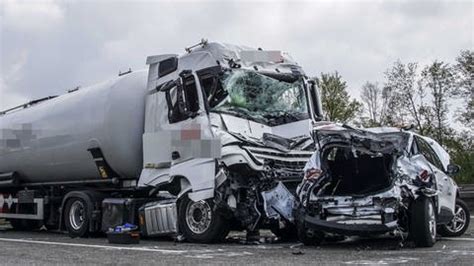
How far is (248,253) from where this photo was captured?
341 inches

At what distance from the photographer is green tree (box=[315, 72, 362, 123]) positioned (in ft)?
124

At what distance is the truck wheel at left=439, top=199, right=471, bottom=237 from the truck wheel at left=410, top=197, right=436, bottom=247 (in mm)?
2230

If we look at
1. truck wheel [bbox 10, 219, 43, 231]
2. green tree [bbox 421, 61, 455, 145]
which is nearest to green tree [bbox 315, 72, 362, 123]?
green tree [bbox 421, 61, 455, 145]

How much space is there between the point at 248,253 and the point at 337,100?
30706mm

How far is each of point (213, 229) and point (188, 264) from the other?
2539 mm

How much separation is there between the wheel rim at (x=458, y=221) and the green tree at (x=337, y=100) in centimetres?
2642

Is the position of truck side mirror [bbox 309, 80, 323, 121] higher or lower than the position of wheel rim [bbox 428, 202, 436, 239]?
higher

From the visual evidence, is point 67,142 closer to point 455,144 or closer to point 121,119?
point 121,119

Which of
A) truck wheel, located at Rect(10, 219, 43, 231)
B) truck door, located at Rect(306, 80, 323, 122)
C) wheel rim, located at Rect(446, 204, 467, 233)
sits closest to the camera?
wheel rim, located at Rect(446, 204, 467, 233)

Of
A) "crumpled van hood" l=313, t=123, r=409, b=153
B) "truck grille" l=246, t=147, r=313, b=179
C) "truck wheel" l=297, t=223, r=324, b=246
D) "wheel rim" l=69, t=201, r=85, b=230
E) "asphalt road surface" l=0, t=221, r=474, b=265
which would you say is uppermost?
"crumpled van hood" l=313, t=123, r=409, b=153

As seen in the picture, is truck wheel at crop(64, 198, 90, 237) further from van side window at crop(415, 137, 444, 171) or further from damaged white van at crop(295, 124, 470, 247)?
van side window at crop(415, 137, 444, 171)

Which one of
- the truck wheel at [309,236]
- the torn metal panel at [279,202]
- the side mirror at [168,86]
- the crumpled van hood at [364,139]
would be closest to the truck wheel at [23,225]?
the side mirror at [168,86]

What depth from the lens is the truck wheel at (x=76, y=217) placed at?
1252 cm

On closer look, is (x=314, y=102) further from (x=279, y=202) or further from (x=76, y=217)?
(x=76, y=217)
